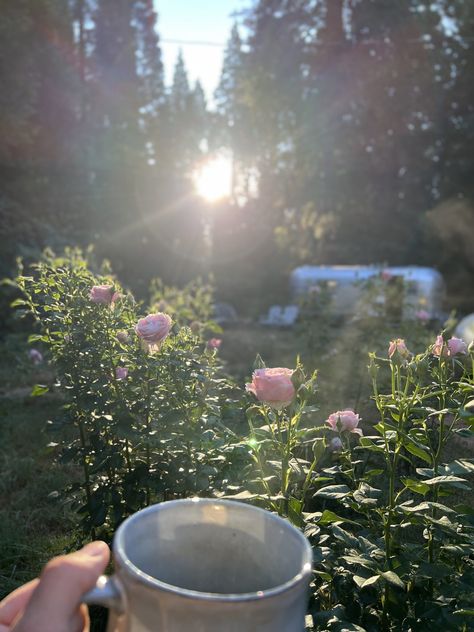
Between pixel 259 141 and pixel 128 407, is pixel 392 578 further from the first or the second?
pixel 259 141

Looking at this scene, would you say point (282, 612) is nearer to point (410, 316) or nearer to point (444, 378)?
point (444, 378)

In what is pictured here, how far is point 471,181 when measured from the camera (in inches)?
760

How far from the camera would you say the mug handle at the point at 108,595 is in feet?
2.14

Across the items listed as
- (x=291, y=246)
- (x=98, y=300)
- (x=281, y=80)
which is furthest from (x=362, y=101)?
(x=98, y=300)

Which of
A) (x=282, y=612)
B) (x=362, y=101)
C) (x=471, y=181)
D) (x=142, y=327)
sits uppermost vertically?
(x=362, y=101)

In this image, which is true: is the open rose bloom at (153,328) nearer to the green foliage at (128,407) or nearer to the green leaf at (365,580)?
the green foliage at (128,407)

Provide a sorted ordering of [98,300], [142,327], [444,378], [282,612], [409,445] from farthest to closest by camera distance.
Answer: [98,300] < [142,327] < [444,378] < [409,445] < [282,612]

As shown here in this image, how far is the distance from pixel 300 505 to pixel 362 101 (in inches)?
841

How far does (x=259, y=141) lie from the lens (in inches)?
965

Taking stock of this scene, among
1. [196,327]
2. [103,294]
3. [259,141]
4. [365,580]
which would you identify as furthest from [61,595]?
[259,141]

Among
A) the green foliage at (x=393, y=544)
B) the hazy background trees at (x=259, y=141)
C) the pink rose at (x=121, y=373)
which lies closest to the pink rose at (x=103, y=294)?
the pink rose at (x=121, y=373)

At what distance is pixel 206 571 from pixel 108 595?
0.64 feet

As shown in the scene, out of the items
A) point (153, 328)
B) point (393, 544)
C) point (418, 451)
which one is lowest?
point (393, 544)

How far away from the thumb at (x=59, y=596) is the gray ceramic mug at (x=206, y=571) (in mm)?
24
